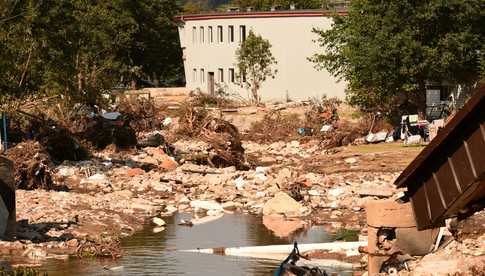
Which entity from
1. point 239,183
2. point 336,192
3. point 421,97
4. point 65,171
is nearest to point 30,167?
point 65,171

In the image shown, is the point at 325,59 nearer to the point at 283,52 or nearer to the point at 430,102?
the point at 430,102

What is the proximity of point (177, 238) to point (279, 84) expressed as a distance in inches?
1436

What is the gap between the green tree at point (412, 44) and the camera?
44.0 metres

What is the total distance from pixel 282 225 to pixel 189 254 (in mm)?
4919

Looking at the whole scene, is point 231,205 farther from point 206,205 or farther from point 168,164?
point 168,164

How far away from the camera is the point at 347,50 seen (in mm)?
46438

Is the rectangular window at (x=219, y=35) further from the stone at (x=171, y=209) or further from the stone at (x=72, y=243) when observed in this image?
the stone at (x=72, y=243)

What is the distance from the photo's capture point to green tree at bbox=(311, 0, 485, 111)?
144 ft

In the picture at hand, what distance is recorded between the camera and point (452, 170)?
14812 mm

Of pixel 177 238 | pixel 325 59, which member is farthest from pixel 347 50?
pixel 177 238

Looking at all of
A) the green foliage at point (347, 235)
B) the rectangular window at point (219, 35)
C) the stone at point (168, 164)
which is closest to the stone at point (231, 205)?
the green foliage at point (347, 235)

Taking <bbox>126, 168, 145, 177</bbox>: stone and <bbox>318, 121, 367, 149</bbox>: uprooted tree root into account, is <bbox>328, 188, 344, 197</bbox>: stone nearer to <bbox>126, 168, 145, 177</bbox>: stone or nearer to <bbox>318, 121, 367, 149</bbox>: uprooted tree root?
<bbox>126, 168, 145, 177</bbox>: stone

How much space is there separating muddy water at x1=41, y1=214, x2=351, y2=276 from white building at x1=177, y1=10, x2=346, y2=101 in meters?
29.4

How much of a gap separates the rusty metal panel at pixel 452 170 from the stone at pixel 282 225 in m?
10.5
